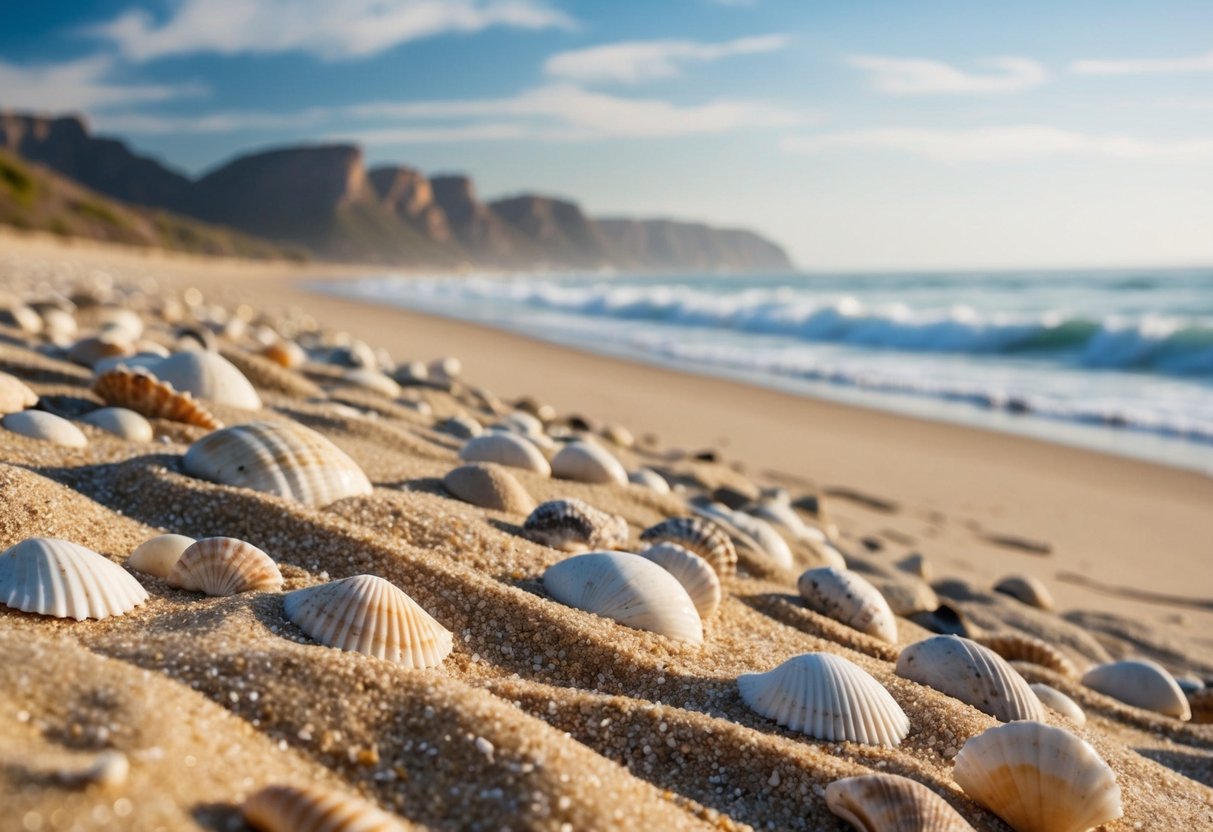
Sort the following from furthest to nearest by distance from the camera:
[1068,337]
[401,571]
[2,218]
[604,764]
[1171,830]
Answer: [2,218] → [1068,337] → [401,571] → [1171,830] → [604,764]

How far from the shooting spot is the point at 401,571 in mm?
2504

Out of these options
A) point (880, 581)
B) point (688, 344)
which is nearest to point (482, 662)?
point (880, 581)

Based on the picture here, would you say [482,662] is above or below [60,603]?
below

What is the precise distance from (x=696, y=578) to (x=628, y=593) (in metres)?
0.40

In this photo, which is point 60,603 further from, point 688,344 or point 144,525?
point 688,344

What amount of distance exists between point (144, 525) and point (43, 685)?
1264mm

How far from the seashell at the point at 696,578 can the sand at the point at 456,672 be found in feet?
0.27

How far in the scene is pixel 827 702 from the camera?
6.82ft

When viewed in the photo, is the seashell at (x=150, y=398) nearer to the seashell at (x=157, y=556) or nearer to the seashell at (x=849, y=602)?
the seashell at (x=157, y=556)

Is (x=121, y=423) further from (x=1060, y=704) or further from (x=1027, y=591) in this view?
(x=1027, y=591)

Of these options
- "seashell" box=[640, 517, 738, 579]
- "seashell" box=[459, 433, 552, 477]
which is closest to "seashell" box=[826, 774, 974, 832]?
"seashell" box=[640, 517, 738, 579]

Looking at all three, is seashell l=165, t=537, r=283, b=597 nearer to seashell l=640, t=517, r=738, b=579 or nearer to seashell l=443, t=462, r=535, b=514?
seashell l=443, t=462, r=535, b=514

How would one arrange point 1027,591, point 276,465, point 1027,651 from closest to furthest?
1. point 276,465
2. point 1027,651
3. point 1027,591

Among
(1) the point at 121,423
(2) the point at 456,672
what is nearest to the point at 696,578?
(2) the point at 456,672
